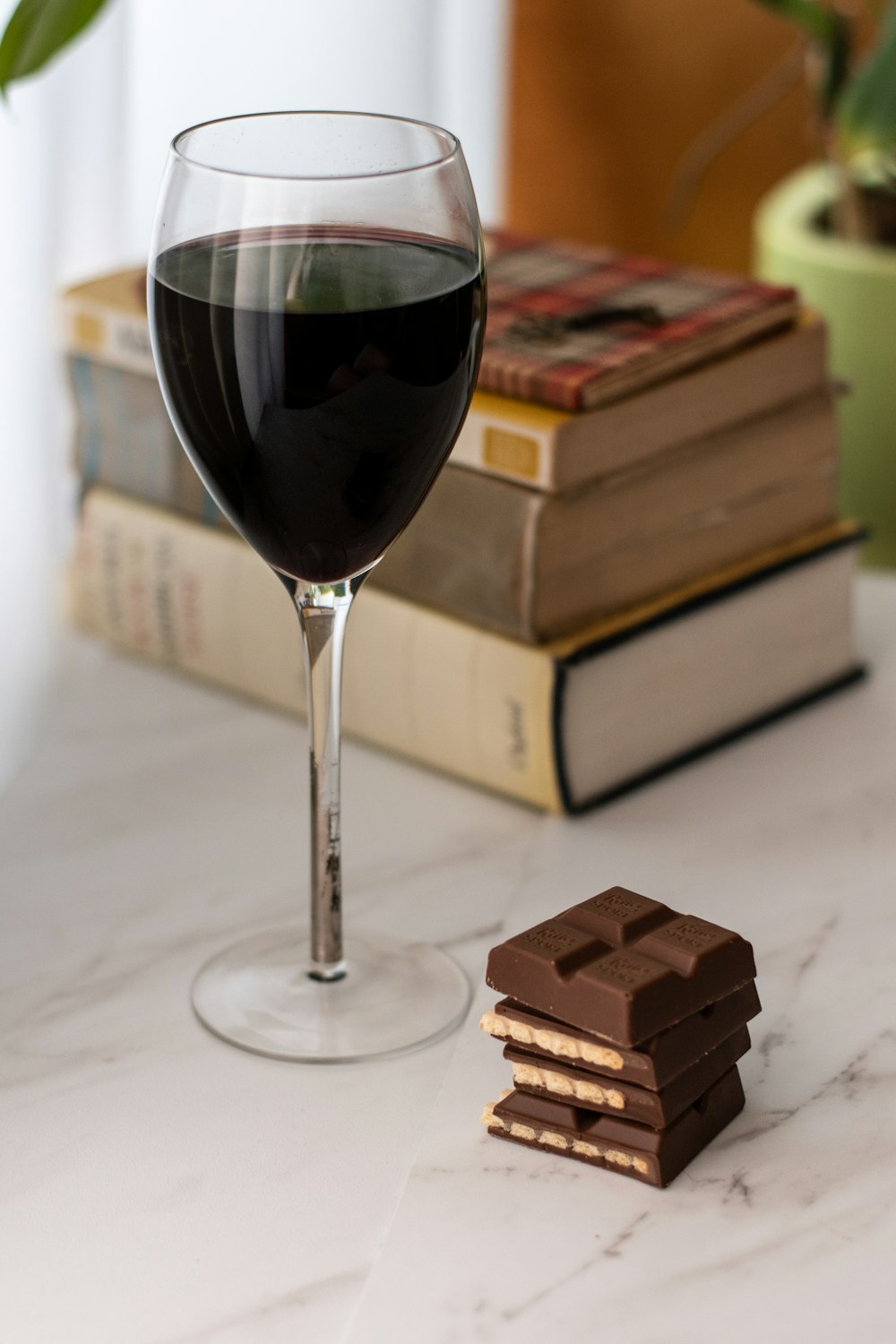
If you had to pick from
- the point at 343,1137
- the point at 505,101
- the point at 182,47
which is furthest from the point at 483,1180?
the point at 505,101

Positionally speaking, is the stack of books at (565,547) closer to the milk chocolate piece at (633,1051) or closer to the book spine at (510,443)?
the book spine at (510,443)

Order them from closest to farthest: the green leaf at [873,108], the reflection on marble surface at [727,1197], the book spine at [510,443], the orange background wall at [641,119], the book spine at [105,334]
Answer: the reflection on marble surface at [727,1197] → the book spine at [510,443] → the book spine at [105,334] → the green leaf at [873,108] → the orange background wall at [641,119]

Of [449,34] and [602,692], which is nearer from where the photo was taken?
[602,692]

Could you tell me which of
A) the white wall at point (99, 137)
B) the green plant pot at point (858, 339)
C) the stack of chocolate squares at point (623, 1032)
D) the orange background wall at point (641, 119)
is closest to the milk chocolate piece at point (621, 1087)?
the stack of chocolate squares at point (623, 1032)

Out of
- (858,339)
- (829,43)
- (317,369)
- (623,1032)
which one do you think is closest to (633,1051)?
(623,1032)

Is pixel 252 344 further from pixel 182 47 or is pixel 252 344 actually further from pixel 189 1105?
pixel 182 47

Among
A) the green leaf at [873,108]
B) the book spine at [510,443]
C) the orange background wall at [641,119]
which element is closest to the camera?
the book spine at [510,443]
